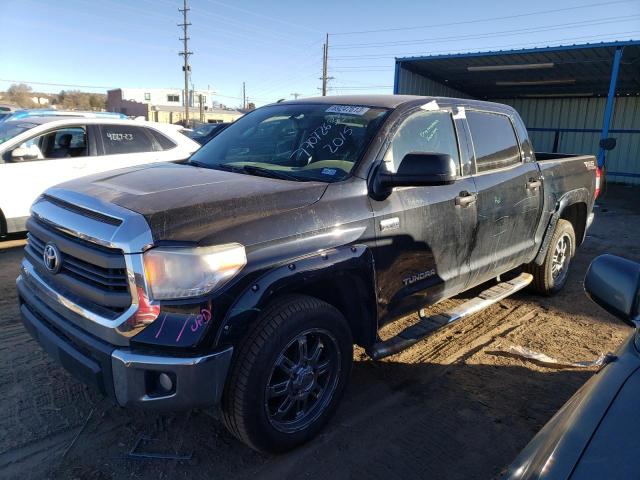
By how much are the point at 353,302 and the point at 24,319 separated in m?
1.93

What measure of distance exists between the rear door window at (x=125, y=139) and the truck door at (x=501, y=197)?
5476mm

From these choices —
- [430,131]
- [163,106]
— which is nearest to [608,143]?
[430,131]

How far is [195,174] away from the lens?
123 inches

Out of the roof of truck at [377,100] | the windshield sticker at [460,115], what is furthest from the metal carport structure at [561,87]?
the roof of truck at [377,100]

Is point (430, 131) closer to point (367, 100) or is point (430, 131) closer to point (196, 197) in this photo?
point (367, 100)

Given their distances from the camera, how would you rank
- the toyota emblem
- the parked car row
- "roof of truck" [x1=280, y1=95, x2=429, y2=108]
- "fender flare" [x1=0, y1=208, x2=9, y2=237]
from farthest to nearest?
the parked car row
"fender flare" [x1=0, y1=208, x2=9, y2=237]
"roof of truck" [x1=280, y1=95, x2=429, y2=108]
the toyota emblem

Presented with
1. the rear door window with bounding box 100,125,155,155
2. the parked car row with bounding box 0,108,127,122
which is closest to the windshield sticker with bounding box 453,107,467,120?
the rear door window with bounding box 100,125,155,155

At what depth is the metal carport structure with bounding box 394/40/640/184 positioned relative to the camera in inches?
539

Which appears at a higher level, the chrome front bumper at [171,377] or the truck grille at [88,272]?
the truck grille at [88,272]

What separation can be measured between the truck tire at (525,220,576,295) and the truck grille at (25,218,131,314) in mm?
4184

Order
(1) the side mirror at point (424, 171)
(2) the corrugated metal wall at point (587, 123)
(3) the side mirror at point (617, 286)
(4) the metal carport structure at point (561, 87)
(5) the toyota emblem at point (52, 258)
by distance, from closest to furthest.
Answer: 1. (3) the side mirror at point (617, 286)
2. (5) the toyota emblem at point (52, 258)
3. (1) the side mirror at point (424, 171)
4. (4) the metal carport structure at point (561, 87)
5. (2) the corrugated metal wall at point (587, 123)

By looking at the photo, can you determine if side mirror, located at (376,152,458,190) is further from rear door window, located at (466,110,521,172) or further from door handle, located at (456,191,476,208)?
rear door window, located at (466,110,521,172)

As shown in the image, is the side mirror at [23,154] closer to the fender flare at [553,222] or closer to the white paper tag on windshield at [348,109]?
the white paper tag on windshield at [348,109]

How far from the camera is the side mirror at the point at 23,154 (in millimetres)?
6664
